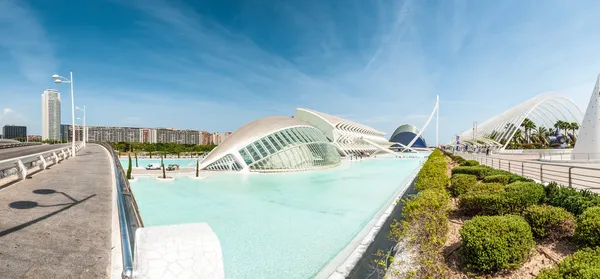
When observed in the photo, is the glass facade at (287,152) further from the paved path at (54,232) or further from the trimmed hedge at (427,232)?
the trimmed hedge at (427,232)

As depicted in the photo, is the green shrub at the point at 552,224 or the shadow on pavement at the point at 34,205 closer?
the shadow on pavement at the point at 34,205

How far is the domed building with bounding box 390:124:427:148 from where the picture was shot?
12850 centimetres

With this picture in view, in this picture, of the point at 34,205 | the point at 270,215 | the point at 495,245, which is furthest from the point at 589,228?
the point at 34,205

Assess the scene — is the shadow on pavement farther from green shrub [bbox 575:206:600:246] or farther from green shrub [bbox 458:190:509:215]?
green shrub [bbox 458:190:509:215]

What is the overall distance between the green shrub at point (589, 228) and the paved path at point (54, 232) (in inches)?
313

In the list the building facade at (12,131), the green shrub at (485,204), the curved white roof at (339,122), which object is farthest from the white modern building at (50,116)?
the green shrub at (485,204)

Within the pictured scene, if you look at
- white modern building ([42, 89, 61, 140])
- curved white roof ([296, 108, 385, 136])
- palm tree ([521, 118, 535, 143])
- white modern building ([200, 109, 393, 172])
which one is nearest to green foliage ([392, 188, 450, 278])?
white modern building ([200, 109, 393, 172])

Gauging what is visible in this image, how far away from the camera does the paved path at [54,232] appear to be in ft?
12.4

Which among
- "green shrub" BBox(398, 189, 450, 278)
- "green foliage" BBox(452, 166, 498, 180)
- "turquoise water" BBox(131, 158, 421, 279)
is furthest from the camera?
"green foliage" BBox(452, 166, 498, 180)

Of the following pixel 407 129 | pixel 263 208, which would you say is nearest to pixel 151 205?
pixel 263 208

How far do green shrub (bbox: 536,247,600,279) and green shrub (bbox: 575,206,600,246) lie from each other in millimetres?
1025

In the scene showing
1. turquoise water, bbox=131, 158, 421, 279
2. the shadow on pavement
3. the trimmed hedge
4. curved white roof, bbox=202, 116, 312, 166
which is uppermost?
curved white roof, bbox=202, 116, 312, 166

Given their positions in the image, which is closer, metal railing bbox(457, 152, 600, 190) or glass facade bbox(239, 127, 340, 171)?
metal railing bbox(457, 152, 600, 190)

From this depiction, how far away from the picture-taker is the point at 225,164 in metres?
27.8
